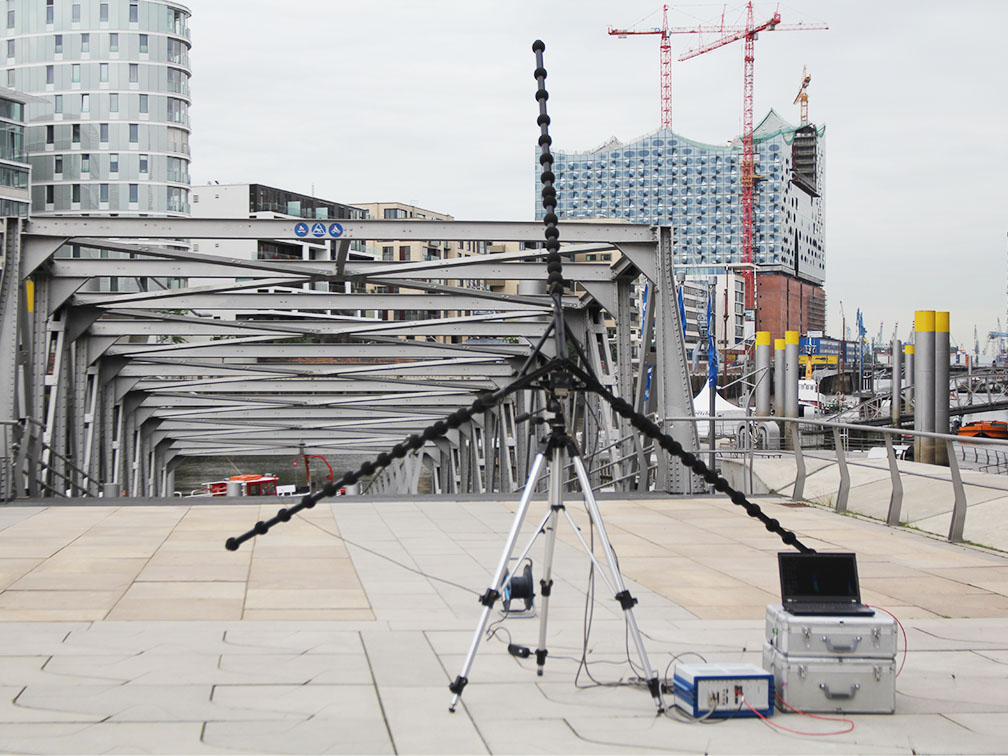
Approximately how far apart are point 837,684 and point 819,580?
1.81 feet

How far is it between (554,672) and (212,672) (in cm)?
179

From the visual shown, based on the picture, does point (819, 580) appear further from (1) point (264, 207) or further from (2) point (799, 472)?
(1) point (264, 207)

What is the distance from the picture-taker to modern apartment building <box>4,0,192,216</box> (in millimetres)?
90062

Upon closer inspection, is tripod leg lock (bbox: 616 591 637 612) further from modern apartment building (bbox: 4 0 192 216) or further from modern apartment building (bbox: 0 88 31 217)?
modern apartment building (bbox: 4 0 192 216)

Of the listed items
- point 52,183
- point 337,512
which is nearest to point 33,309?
point 337,512

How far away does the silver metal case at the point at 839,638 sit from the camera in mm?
5195

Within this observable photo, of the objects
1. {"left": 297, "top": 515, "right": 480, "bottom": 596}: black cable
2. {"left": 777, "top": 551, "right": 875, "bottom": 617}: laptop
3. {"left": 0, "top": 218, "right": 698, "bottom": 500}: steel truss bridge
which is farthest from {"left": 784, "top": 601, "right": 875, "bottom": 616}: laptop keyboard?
{"left": 297, "top": 515, "right": 480, "bottom": 596}: black cable

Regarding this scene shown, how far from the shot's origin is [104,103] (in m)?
90.8

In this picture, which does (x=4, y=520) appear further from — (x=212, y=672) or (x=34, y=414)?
(x=212, y=672)

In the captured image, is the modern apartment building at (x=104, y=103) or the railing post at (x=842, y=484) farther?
the modern apartment building at (x=104, y=103)

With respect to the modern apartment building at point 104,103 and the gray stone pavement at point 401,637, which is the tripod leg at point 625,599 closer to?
the gray stone pavement at point 401,637

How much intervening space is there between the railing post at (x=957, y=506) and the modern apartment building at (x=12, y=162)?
68126 mm

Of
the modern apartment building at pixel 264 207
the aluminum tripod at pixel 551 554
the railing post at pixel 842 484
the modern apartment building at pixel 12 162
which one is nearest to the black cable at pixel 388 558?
the aluminum tripod at pixel 551 554

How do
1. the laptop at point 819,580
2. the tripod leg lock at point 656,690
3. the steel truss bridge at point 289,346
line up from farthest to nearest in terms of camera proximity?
the steel truss bridge at point 289,346, the laptop at point 819,580, the tripod leg lock at point 656,690
